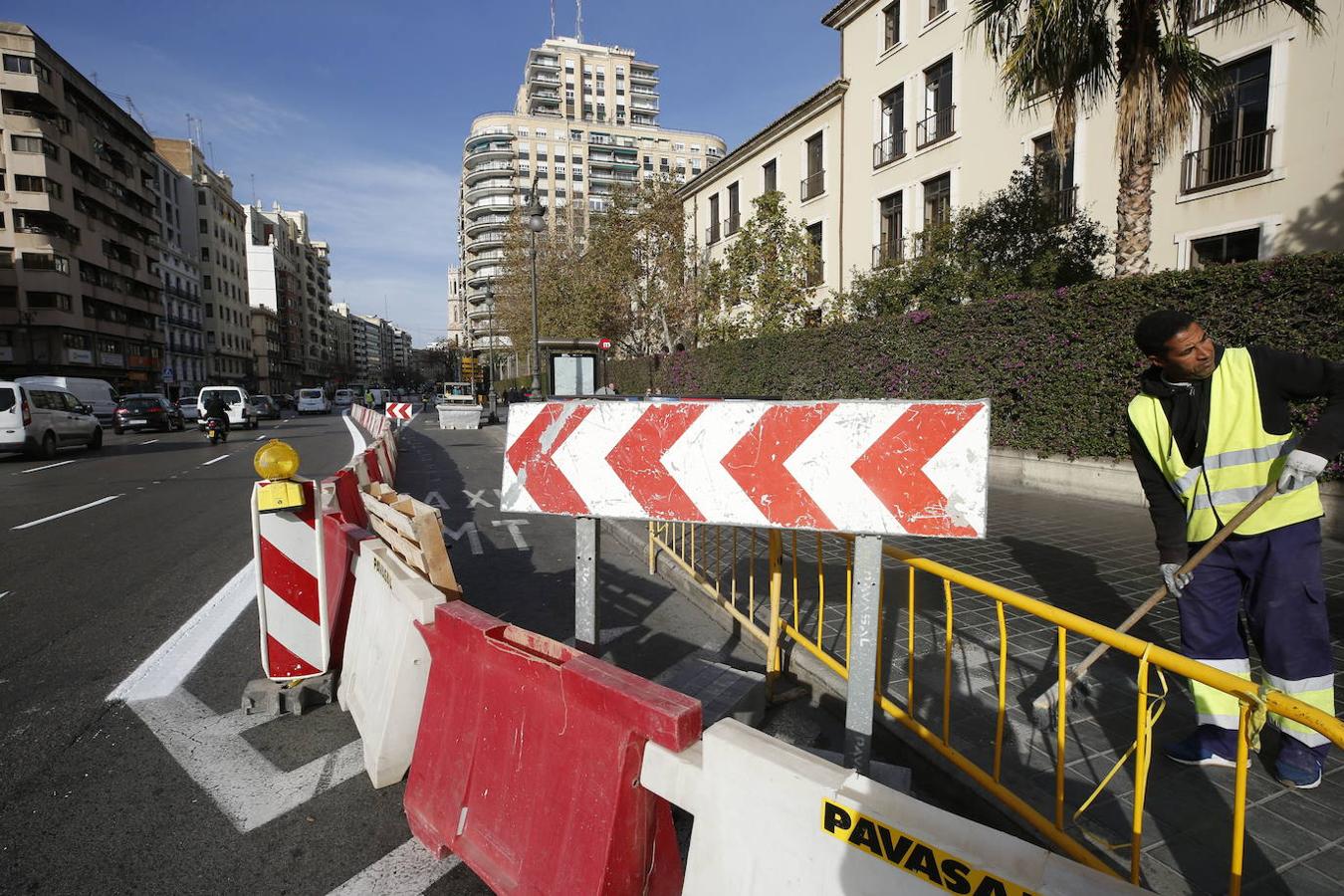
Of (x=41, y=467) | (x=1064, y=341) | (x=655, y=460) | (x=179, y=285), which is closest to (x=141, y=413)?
(x=41, y=467)

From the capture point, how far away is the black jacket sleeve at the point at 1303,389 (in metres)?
2.54

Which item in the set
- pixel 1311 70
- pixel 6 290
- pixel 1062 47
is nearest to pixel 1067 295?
pixel 1062 47

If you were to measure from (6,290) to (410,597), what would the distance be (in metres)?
59.1

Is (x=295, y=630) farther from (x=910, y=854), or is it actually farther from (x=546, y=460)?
(x=910, y=854)

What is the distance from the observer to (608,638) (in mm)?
4594

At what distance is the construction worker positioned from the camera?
2594 mm

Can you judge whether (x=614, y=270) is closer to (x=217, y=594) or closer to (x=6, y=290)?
(x=217, y=594)

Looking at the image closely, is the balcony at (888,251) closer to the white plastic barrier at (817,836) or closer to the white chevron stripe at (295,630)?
the white chevron stripe at (295,630)

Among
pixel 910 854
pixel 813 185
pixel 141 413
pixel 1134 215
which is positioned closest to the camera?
pixel 910 854

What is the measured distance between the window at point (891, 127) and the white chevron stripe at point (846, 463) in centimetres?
2111

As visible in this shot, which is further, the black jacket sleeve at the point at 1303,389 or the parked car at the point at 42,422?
the parked car at the point at 42,422

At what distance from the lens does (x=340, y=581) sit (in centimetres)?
389

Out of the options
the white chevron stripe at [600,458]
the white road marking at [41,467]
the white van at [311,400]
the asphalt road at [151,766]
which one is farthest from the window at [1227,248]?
the white van at [311,400]

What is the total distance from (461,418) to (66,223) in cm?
4074
